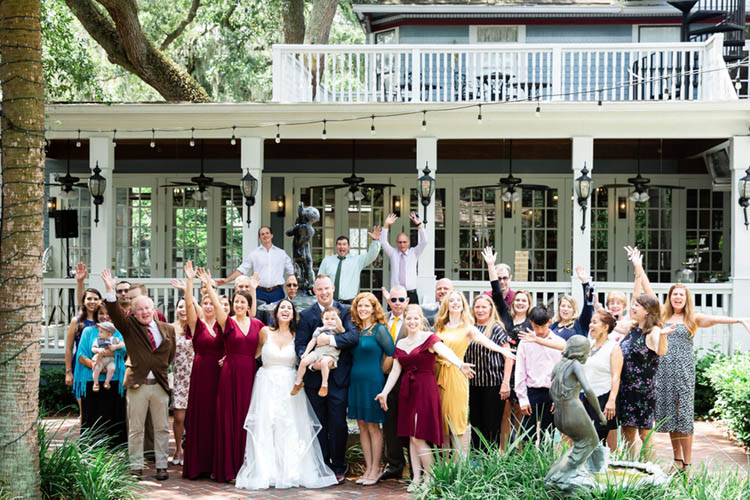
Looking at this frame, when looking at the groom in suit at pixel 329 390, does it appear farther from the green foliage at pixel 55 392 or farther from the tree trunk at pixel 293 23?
the tree trunk at pixel 293 23

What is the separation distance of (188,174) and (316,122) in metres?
4.57

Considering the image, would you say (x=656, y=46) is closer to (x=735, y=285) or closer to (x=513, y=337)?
(x=735, y=285)

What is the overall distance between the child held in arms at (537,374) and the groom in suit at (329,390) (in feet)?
4.75

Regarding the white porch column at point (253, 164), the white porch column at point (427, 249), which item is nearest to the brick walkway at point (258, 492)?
the white porch column at point (427, 249)

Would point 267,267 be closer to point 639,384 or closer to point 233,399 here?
point 233,399

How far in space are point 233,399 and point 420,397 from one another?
5.33 feet

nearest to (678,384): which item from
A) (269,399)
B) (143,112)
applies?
(269,399)

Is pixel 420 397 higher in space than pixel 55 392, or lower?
higher

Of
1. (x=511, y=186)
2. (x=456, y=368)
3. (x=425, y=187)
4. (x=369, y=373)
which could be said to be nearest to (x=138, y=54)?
(x=425, y=187)

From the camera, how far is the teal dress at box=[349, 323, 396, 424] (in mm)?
6406

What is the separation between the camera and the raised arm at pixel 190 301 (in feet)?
20.6

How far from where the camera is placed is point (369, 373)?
6.46 meters

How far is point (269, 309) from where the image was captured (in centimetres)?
805

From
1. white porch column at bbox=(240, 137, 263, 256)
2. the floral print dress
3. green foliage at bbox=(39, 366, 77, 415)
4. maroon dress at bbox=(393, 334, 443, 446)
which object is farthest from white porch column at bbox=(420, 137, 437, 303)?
green foliage at bbox=(39, 366, 77, 415)
